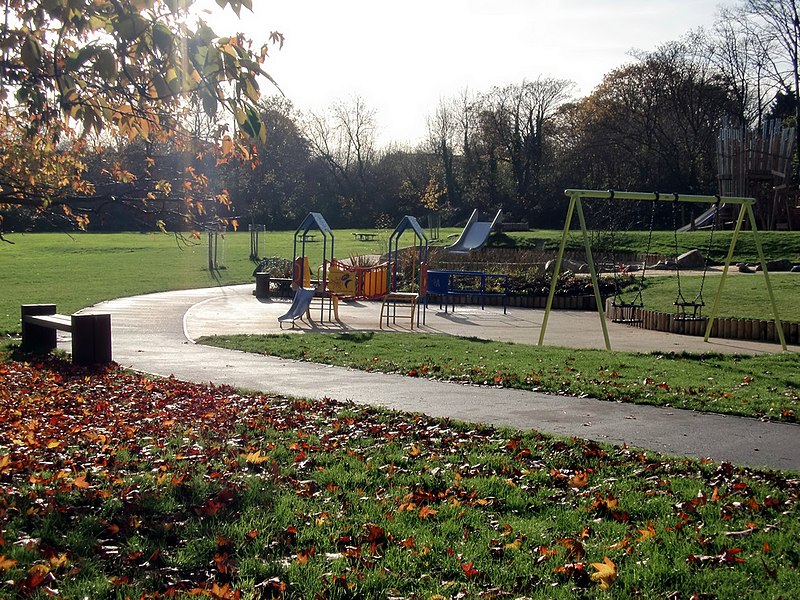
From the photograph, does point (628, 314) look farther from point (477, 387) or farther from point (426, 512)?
point (426, 512)

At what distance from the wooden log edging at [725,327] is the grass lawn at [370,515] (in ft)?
31.9

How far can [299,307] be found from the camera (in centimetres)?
1938

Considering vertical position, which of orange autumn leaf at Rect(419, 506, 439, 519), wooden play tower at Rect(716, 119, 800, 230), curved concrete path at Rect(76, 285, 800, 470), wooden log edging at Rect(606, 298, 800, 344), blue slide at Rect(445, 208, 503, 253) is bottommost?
curved concrete path at Rect(76, 285, 800, 470)

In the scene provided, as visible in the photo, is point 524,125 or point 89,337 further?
point 524,125

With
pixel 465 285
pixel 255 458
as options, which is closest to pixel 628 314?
pixel 465 285

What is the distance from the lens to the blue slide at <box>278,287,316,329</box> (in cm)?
1898

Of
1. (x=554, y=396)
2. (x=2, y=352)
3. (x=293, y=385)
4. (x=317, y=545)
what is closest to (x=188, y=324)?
(x=2, y=352)

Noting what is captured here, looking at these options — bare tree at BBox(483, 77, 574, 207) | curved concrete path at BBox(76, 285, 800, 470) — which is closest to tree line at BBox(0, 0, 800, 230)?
bare tree at BBox(483, 77, 574, 207)

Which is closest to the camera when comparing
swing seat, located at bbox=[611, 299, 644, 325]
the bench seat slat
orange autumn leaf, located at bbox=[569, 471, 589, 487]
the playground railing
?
orange autumn leaf, located at bbox=[569, 471, 589, 487]

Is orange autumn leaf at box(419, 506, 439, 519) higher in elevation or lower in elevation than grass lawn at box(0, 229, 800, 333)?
lower

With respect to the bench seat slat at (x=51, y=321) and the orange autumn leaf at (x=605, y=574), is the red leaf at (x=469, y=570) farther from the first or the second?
the bench seat slat at (x=51, y=321)

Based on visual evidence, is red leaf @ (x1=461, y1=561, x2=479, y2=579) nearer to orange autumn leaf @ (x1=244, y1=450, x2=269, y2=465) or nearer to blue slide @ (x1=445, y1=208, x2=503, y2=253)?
orange autumn leaf @ (x1=244, y1=450, x2=269, y2=465)

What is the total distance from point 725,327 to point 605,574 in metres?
13.0

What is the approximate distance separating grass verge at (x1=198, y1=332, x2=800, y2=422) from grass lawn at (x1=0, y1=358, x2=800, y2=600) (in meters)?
2.54
